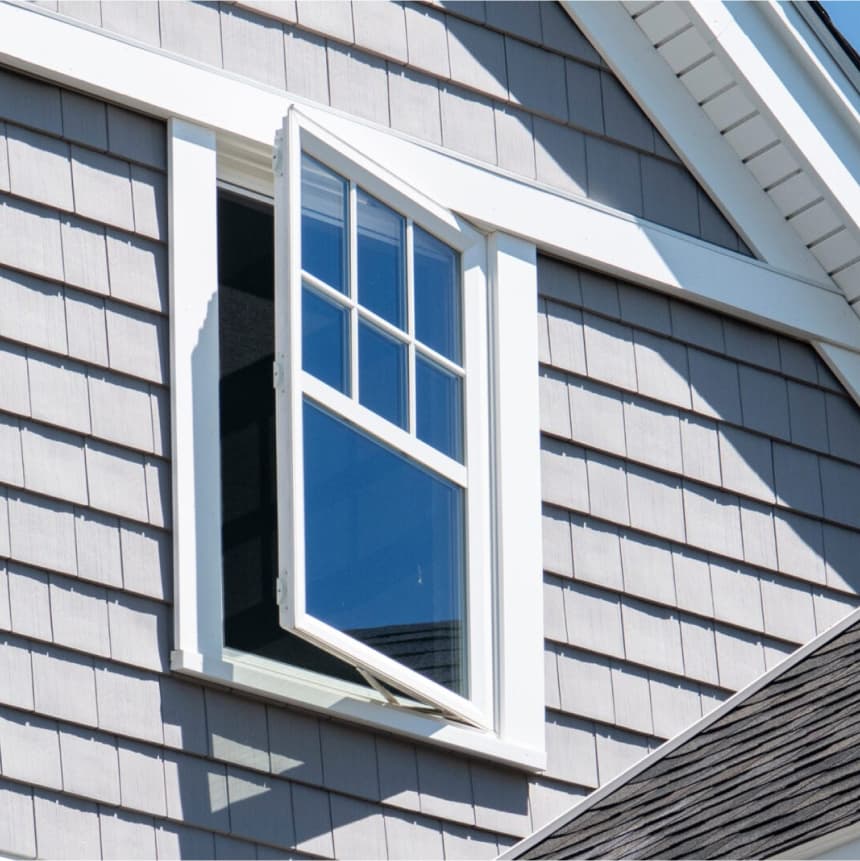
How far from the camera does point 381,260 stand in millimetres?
5340

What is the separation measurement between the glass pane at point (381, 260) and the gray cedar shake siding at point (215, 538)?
1.36 ft

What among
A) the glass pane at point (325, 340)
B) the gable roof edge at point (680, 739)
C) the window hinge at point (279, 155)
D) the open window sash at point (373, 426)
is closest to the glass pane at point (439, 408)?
the open window sash at point (373, 426)

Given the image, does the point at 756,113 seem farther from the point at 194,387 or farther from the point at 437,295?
the point at 194,387

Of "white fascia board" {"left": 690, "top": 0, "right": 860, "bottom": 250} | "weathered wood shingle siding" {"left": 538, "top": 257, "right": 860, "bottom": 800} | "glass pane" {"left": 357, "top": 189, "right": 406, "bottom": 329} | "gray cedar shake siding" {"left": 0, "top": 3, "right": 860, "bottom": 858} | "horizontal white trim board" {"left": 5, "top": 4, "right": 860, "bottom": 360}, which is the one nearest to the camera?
"gray cedar shake siding" {"left": 0, "top": 3, "right": 860, "bottom": 858}

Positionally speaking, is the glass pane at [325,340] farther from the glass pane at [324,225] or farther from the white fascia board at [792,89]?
the white fascia board at [792,89]

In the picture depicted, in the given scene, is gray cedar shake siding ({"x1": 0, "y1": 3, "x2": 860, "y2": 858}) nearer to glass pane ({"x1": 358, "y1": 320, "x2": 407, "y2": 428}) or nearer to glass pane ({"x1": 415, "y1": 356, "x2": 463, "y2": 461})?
glass pane ({"x1": 415, "y1": 356, "x2": 463, "y2": 461})

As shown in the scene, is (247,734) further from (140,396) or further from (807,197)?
(807,197)

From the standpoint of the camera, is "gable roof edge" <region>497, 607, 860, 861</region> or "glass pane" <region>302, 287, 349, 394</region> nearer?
"glass pane" <region>302, 287, 349, 394</region>

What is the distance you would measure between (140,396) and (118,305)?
231 millimetres

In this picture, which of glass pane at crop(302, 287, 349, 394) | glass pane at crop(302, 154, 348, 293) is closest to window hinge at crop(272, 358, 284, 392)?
glass pane at crop(302, 287, 349, 394)

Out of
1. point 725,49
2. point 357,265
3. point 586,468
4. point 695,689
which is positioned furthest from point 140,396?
point 725,49

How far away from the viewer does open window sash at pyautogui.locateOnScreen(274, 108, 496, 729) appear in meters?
4.70

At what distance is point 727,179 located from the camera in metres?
6.30

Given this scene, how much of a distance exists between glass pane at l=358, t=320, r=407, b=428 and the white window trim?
1.23 ft
